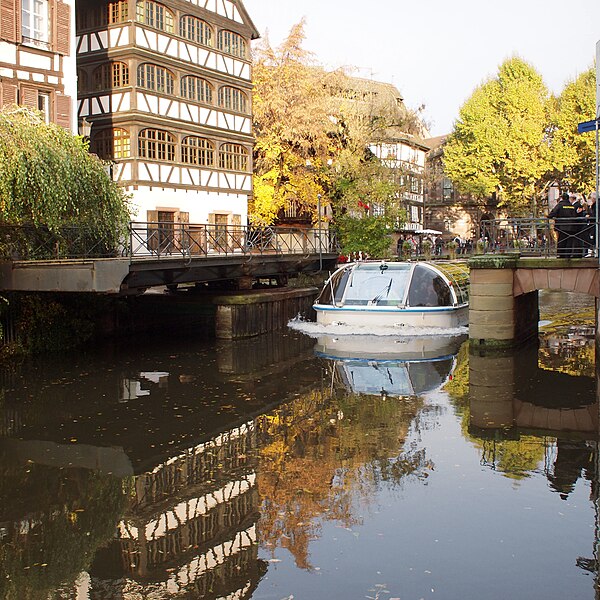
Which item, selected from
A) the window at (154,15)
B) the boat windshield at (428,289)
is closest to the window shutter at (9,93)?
the window at (154,15)

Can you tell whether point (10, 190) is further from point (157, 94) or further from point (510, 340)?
point (157, 94)

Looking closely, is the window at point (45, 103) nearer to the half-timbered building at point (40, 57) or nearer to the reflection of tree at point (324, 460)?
the half-timbered building at point (40, 57)

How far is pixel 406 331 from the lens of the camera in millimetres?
25609

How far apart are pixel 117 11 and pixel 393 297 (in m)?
16.6

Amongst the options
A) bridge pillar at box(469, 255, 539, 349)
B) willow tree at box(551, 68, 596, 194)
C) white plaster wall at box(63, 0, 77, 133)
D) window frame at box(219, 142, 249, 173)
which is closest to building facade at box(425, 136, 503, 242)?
willow tree at box(551, 68, 596, 194)

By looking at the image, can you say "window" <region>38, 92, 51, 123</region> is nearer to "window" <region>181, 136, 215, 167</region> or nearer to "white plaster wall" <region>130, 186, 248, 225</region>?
"white plaster wall" <region>130, 186, 248, 225</region>

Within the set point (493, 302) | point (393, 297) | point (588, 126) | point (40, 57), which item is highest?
point (40, 57)

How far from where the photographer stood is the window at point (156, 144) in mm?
33259

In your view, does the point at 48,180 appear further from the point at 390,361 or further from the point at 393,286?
the point at 393,286

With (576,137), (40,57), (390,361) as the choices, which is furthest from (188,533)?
(576,137)

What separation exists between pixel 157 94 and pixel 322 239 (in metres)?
9.08

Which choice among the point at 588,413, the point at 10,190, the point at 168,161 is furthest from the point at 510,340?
the point at 168,161

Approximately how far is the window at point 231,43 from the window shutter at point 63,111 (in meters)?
11.9

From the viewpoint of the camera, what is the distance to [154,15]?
→ 3381 cm
